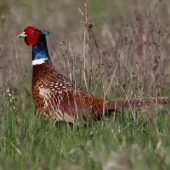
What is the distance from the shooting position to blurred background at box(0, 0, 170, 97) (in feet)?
10.8

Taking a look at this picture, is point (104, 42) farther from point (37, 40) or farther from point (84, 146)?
point (84, 146)

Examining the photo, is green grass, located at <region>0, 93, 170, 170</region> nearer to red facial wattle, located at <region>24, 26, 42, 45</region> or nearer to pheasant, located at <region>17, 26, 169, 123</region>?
pheasant, located at <region>17, 26, 169, 123</region>

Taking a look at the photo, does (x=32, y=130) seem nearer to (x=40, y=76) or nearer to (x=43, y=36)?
(x=40, y=76)

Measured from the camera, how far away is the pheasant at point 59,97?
10.5 ft

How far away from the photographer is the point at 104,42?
5.54m

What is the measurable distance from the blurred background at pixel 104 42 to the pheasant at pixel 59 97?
166mm

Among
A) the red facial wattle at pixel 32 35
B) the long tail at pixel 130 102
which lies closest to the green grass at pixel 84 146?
the long tail at pixel 130 102

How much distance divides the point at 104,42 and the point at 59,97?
2299 mm

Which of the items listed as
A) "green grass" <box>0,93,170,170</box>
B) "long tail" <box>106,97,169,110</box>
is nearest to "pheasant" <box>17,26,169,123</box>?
"long tail" <box>106,97,169,110</box>

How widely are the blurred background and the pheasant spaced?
0.54 feet

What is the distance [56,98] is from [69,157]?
3.79ft

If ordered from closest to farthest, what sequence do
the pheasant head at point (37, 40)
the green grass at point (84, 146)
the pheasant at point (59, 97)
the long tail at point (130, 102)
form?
the green grass at point (84, 146), the long tail at point (130, 102), the pheasant at point (59, 97), the pheasant head at point (37, 40)

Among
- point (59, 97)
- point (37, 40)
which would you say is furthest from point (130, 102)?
point (37, 40)

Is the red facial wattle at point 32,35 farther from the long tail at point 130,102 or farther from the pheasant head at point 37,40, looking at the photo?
the long tail at point 130,102
